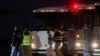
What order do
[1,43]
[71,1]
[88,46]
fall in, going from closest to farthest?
1. [88,46]
2. [71,1]
3. [1,43]

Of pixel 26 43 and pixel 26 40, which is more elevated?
pixel 26 40

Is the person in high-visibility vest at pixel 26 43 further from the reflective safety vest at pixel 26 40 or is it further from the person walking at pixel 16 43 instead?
the person walking at pixel 16 43

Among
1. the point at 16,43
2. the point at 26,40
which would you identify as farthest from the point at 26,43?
the point at 16,43

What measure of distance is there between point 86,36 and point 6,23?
515 inches

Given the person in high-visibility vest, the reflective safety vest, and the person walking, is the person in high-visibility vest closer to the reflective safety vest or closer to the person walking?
the reflective safety vest

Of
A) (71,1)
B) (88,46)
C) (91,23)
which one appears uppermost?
(71,1)

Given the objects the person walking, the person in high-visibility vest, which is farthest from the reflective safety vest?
the person walking

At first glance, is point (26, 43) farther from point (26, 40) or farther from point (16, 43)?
point (16, 43)

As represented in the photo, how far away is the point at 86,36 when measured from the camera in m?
17.1

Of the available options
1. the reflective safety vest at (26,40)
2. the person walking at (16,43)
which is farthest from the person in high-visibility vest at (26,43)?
the person walking at (16,43)

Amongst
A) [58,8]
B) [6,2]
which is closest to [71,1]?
[6,2]

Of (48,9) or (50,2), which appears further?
(50,2)

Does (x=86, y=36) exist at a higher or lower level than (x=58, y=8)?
lower

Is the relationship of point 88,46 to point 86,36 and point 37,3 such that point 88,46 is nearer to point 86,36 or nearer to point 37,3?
point 86,36
